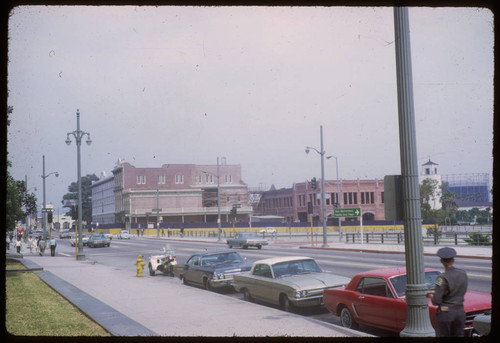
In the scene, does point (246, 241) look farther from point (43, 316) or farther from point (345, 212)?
point (43, 316)

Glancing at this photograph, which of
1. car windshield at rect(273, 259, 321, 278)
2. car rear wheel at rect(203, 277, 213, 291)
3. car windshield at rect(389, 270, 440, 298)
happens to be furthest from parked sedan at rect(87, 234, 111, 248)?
car windshield at rect(389, 270, 440, 298)

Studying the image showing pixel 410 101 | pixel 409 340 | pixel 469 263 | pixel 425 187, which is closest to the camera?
pixel 409 340

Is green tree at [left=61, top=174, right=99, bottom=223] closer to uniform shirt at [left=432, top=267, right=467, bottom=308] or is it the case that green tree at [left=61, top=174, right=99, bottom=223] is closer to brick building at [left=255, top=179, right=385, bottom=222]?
brick building at [left=255, top=179, right=385, bottom=222]

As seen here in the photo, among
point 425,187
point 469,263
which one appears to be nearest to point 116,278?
point 469,263

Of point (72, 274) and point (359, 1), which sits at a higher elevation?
point (359, 1)

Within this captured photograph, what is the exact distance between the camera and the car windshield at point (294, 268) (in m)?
12.9

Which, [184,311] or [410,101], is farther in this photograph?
[184,311]

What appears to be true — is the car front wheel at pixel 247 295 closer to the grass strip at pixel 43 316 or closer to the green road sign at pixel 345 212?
the grass strip at pixel 43 316

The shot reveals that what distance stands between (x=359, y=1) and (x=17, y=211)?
25.2m

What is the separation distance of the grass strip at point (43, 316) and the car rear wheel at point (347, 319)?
451 cm

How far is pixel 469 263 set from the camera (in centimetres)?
2205

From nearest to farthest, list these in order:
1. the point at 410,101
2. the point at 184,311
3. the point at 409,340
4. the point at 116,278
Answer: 1. the point at 409,340
2. the point at 410,101
3. the point at 184,311
4. the point at 116,278

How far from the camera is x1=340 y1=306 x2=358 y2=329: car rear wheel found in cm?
1020

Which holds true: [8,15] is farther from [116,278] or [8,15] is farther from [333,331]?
[116,278]
